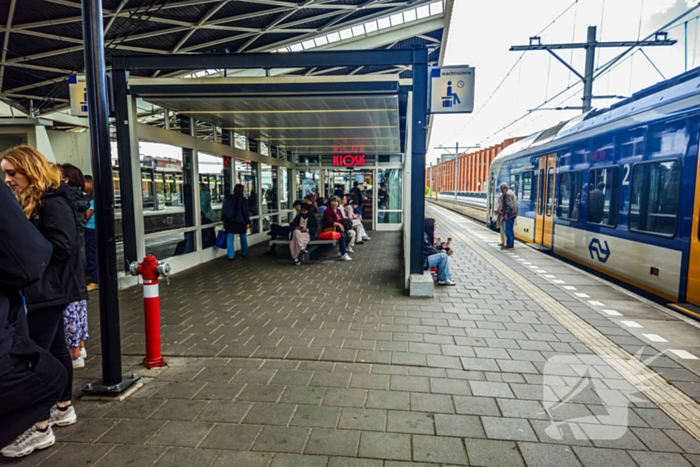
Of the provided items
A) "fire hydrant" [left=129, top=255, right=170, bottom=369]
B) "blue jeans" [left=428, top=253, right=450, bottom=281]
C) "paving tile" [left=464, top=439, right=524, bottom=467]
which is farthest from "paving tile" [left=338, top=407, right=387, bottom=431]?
"blue jeans" [left=428, top=253, right=450, bottom=281]

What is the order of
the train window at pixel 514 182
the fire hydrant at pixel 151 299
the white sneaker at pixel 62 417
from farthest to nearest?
the train window at pixel 514 182, the fire hydrant at pixel 151 299, the white sneaker at pixel 62 417

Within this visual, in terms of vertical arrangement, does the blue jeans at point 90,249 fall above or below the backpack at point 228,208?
below

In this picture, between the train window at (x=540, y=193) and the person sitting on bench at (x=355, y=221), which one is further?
the person sitting on bench at (x=355, y=221)

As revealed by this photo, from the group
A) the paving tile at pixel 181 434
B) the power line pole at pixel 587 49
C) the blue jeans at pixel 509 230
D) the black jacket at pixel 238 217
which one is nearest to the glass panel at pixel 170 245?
the black jacket at pixel 238 217

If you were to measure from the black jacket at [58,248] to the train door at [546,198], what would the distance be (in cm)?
1003

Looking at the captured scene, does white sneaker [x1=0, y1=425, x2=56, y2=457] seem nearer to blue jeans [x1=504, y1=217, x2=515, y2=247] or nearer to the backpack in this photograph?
the backpack

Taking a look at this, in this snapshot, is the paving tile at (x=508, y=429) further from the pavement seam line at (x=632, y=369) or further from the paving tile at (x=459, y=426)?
the pavement seam line at (x=632, y=369)

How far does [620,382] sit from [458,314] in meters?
2.15

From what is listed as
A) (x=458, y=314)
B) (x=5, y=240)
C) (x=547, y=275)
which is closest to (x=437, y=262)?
(x=458, y=314)

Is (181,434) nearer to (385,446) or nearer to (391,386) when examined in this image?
(385,446)

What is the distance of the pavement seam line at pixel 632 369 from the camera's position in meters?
3.13

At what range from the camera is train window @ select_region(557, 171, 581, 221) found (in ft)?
29.1

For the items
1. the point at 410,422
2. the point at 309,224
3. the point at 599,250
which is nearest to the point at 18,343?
the point at 410,422

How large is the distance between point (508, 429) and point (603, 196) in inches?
247
